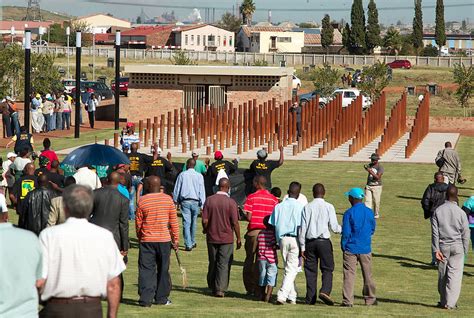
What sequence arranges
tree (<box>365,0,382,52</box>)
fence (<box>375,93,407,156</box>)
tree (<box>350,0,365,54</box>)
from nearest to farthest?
fence (<box>375,93,407,156</box>) → tree (<box>350,0,365,54</box>) → tree (<box>365,0,382,52</box>)

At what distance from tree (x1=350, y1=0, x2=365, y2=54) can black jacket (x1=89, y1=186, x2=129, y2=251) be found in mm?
111055

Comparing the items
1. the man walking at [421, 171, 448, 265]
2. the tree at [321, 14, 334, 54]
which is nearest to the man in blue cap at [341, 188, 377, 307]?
the man walking at [421, 171, 448, 265]

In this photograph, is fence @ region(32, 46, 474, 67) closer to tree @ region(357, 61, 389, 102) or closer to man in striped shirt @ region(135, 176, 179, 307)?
tree @ region(357, 61, 389, 102)

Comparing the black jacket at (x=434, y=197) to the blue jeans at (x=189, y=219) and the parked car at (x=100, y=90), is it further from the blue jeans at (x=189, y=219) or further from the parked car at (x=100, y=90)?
the parked car at (x=100, y=90)

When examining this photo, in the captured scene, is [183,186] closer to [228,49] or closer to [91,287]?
[91,287]

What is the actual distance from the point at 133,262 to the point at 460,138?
32.7 m

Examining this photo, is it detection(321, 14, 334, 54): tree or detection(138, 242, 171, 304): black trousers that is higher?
detection(321, 14, 334, 54): tree

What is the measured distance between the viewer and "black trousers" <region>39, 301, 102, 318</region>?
8227 millimetres

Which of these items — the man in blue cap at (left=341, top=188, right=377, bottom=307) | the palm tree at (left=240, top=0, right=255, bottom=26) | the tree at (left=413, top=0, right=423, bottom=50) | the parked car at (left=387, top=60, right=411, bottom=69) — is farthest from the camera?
the palm tree at (left=240, top=0, right=255, bottom=26)

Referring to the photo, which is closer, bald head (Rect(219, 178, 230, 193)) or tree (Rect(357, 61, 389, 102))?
bald head (Rect(219, 178, 230, 193))

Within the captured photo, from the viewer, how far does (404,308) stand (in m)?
14.6

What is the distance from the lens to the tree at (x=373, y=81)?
6266 centimetres

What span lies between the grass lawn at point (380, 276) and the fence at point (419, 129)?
25.7 feet

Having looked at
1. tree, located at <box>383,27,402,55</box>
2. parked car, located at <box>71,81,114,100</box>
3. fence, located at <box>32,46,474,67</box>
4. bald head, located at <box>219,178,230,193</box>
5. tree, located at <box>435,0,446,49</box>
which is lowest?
parked car, located at <box>71,81,114,100</box>
